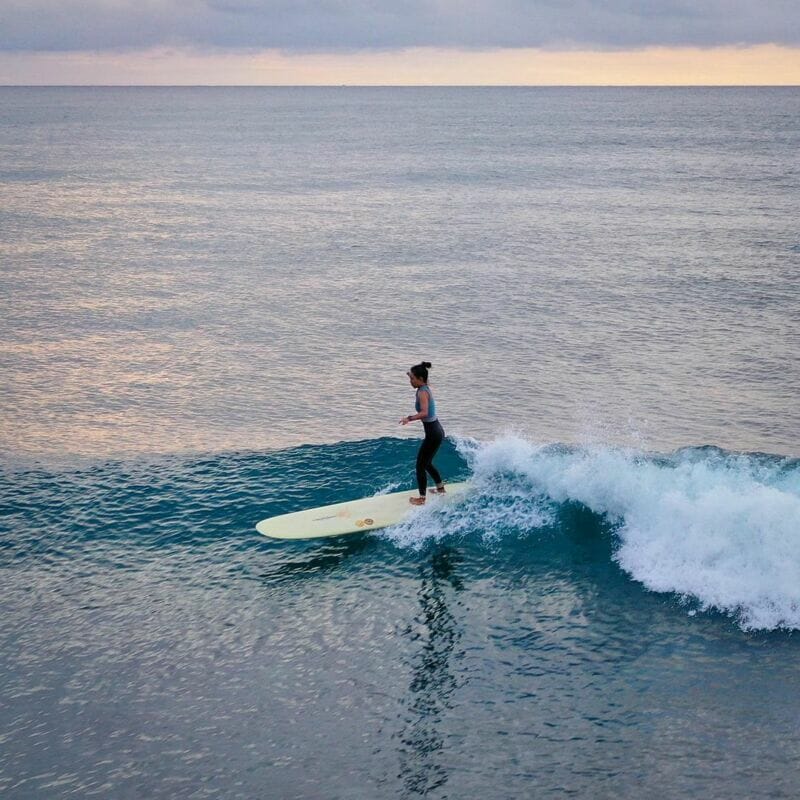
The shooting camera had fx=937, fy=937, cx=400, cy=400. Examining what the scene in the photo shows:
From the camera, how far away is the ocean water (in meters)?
11.1

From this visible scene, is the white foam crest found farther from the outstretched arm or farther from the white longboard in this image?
the outstretched arm

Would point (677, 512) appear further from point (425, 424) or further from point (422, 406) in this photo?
point (422, 406)

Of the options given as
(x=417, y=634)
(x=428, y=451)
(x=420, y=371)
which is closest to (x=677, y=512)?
(x=428, y=451)

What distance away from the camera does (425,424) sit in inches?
630

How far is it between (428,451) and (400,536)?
153cm

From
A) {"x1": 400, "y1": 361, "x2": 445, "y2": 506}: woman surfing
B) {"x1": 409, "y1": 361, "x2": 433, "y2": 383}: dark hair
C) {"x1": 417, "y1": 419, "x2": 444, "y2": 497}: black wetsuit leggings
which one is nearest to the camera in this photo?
{"x1": 409, "y1": 361, "x2": 433, "y2": 383}: dark hair

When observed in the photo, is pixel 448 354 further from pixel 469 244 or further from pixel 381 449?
pixel 469 244

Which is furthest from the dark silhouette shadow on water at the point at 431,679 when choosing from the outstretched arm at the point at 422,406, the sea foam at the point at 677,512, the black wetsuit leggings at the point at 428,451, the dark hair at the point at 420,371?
the dark hair at the point at 420,371

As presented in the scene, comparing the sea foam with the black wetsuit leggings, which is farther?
the black wetsuit leggings

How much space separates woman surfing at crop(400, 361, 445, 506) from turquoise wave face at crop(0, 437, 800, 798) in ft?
1.88

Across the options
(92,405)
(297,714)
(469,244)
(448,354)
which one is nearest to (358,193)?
(469,244)

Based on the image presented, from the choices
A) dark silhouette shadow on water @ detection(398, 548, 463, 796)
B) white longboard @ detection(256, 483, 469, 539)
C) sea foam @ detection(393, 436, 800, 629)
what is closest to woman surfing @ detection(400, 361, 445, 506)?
white longboard @ detection(256, 483, 469, 539)

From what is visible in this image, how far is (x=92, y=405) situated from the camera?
976 inches

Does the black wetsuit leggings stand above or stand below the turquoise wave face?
above
